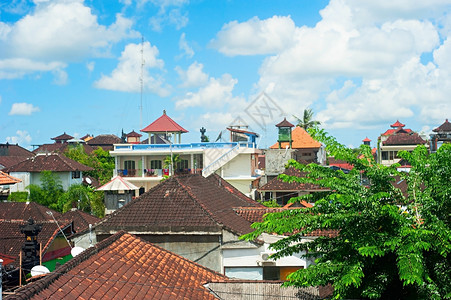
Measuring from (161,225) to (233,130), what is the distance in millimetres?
28387

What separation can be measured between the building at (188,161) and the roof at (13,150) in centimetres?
3524

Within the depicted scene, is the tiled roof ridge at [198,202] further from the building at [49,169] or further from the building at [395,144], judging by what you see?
the building at [395,144]

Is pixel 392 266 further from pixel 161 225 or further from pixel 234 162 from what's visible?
pixel 234 162

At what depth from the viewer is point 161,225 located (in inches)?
663

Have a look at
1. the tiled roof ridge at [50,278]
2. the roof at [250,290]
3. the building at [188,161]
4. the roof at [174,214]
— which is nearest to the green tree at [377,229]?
the roof at [250,290]

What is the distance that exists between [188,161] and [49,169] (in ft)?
40.6

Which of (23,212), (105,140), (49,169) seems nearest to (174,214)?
(23,212)

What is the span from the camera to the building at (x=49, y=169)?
44.6m

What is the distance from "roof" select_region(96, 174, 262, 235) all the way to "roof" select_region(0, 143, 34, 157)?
58.8 metres

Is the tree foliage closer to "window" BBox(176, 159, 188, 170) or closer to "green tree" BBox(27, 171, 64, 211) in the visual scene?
"green tree" BBox(27, 171, 64, 211)

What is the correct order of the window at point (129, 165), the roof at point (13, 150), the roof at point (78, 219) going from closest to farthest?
the roof at point (78, 219) < the window at point (129, 165) < the roof at point (13, 150)

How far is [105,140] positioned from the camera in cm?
9125

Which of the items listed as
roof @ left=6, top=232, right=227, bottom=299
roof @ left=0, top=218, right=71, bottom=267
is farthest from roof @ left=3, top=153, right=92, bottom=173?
roof @ left=6, top=232, right=227, bottom=299

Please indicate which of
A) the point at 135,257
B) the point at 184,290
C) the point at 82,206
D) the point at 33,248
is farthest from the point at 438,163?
the point at 82,206
